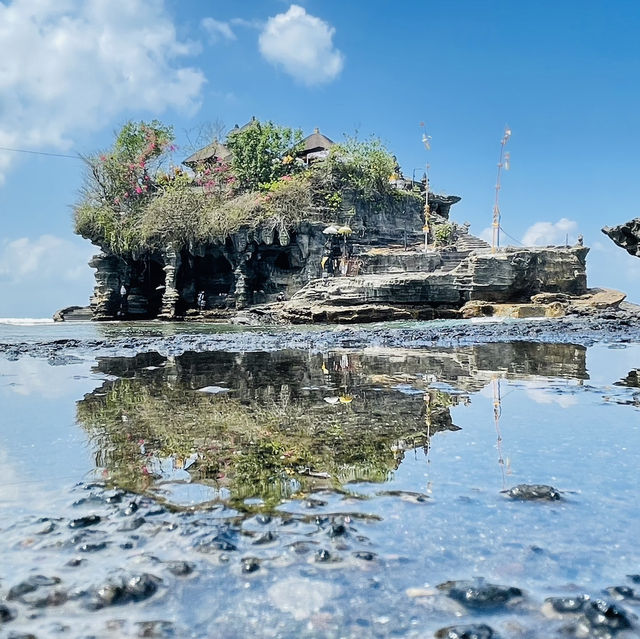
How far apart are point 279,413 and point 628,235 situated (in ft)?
85.1

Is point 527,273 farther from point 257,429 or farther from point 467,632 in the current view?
point 467,632

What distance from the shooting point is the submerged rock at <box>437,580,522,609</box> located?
170cm

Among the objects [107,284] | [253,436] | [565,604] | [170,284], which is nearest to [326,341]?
[253,436]

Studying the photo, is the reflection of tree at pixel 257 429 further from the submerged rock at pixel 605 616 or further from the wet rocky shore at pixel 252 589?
the submerged rock at pixel 605 616

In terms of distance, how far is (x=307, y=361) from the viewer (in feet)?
30.5

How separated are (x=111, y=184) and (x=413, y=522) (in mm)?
41383

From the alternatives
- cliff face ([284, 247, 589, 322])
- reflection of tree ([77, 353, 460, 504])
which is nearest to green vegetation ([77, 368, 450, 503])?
reflection of tree ([77, 353, 460, 504])

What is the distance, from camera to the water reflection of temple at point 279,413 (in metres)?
3.15

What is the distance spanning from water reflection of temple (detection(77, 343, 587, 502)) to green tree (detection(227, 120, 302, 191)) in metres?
31.2

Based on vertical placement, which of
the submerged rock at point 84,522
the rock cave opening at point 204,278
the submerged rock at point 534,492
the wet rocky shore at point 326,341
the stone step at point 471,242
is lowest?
the submerged rock at point 84,522

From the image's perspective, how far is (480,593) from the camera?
173cm

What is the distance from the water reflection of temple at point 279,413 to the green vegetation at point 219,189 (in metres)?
25.6

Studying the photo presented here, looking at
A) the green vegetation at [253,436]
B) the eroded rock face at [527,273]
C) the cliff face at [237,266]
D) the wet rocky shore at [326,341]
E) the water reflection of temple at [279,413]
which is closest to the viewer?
the green vegetation at [253,436]

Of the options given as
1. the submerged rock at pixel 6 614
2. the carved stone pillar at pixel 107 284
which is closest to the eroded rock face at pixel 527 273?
the carved stone pillar at pixel 107 284
